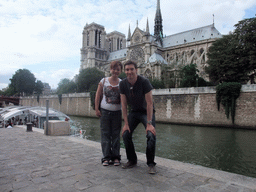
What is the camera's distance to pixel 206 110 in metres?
20.9

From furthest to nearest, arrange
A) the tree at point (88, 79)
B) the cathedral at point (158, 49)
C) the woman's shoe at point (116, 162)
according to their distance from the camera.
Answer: the tree at point (88, 79) → the cathedral at point (158, 49) → the woman's shoe at point (116, 162)

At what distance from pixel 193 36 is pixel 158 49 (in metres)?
9.07

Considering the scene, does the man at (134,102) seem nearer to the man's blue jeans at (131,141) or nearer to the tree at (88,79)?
the man's blue jeans at (131,141)

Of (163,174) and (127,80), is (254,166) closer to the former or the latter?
(163,174)

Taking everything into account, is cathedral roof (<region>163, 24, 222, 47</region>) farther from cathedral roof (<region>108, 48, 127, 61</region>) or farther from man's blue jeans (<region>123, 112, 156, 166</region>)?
man's blue jeans (<region>123, 112, 156, 166</region>)

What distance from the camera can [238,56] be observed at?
74.9 ft

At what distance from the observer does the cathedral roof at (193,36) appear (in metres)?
47.8

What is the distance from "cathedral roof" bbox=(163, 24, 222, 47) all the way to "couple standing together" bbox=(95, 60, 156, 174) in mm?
49288

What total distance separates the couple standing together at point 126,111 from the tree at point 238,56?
861 inches

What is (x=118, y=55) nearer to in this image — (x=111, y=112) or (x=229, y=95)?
(x=229, y=95)

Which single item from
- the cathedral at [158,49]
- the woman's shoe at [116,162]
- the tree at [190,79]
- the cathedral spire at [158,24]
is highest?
the cathedral spire at [158,24]

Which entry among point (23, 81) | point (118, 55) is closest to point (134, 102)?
point (23, 81)

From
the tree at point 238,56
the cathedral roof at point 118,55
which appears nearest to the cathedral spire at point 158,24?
the cathedral roof at point 118,55

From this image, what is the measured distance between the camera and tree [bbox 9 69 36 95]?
207ft
